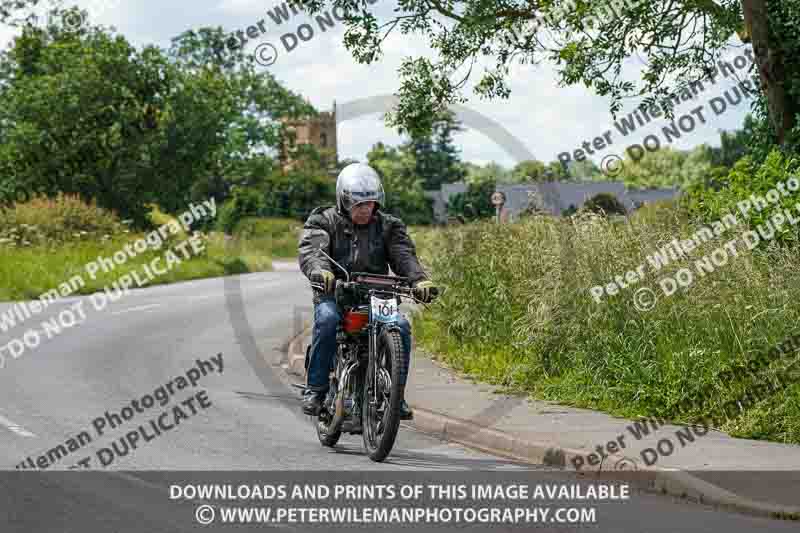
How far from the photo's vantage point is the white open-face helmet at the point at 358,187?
29.5 ft

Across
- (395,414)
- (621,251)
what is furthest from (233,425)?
(621,251)

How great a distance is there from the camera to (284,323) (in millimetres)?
21578

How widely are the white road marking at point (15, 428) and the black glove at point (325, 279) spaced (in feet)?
9.16

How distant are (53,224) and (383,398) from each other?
90.1 ft

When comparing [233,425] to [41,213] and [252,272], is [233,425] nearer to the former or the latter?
[41,213]

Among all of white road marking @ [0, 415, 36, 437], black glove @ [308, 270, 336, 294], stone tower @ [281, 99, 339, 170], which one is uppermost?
stone tower @ [281, 99, 339, 170]

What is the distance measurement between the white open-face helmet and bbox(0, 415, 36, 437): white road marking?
3.23m

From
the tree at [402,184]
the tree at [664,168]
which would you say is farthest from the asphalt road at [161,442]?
the tree at [664,168]

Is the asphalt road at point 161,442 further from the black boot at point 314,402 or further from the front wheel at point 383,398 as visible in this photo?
the black boot at point 314,402

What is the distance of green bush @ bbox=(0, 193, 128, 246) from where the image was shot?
108 ft

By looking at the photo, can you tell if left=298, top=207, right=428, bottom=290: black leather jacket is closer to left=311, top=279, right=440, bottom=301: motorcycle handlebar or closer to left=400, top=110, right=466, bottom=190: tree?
left=311, top=279, right=440, bottom=301: motorcycle handlebar

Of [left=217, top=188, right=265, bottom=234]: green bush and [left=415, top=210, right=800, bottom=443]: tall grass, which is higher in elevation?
[left=217, top=188, right=265, bottom=234]: green bush

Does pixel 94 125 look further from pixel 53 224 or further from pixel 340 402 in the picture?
pixel 340 402

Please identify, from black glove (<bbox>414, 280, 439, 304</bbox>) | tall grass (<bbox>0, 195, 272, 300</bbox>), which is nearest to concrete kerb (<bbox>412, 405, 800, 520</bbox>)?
black glove (<bbox>414, 280, 439, 304</bbox>)
